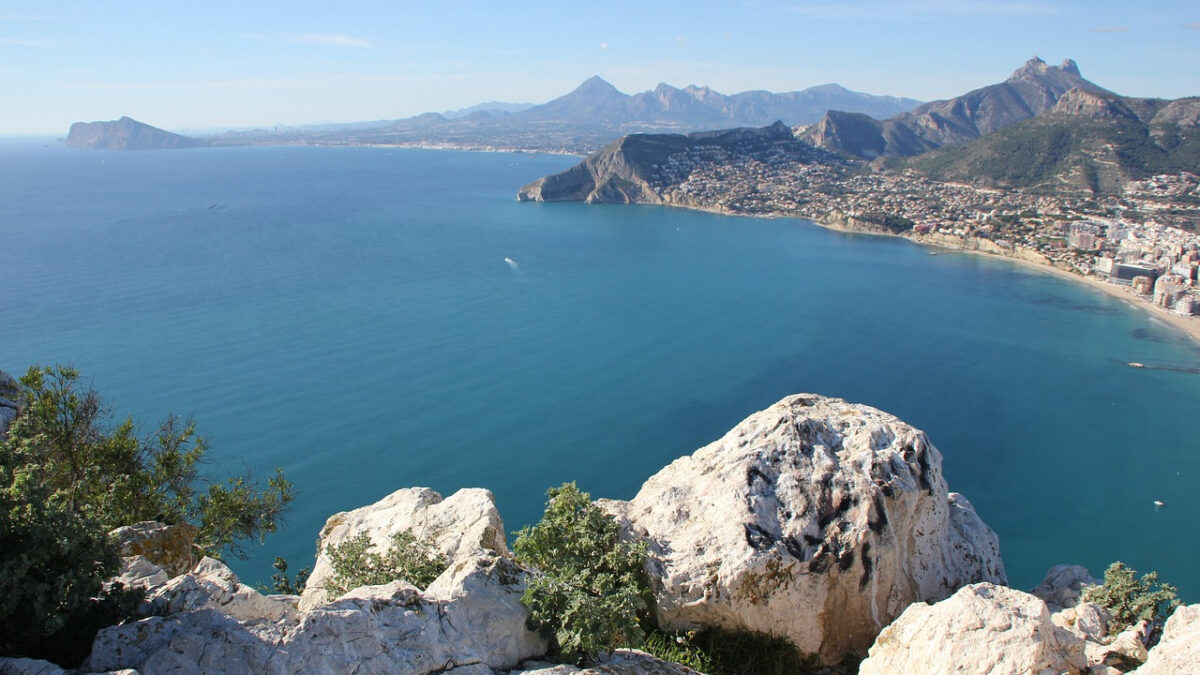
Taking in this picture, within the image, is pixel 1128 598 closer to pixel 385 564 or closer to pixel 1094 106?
pixel 385 564

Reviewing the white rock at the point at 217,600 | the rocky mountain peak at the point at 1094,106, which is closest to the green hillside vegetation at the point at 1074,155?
the rocky mountain peak at the point at 1094,106

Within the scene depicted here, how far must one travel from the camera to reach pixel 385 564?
9.75 metres

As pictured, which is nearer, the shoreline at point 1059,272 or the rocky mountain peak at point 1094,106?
the shoreline at point 1059,272

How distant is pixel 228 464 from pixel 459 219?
241 ft

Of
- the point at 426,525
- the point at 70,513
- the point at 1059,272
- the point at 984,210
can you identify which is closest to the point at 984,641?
the point at 426,525

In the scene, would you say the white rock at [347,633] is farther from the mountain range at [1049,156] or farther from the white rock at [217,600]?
the mountain range at [1049,156]

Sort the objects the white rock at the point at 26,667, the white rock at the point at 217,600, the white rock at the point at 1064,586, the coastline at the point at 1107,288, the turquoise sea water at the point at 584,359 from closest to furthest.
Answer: the white rock at the point at 26,667, the white rock at the point at 217,600, the white rock at the point at 1064,586, the turquoise sea water at the point at 584,359, the coastline at the point at 1107,288

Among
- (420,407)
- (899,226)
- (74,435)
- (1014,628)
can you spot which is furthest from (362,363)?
(899,226)

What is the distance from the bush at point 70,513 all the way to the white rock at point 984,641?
26.4ft

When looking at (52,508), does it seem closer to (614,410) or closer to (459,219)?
(614,410)

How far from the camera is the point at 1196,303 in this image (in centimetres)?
5591

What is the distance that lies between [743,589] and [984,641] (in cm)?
277

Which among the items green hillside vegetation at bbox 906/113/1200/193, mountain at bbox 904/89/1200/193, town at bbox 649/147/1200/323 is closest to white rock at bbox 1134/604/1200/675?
town at bbox 649/147/1200/323

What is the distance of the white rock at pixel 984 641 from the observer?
24.3ft
